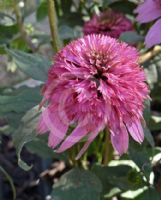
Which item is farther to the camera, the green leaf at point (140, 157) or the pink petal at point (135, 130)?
the green leaf at point (140, 157)

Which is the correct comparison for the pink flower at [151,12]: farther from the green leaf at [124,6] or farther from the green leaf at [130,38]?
the green leaf at [124,6]

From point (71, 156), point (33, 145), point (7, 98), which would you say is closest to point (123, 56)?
point (7, 98)

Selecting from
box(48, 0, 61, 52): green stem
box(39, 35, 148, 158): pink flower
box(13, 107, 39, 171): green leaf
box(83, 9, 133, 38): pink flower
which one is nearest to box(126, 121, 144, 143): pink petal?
box(39, 35, 148, 158): pink flower

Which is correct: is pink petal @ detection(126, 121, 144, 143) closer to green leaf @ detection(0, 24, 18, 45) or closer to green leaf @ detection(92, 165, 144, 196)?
green leaf @ detection(92, 165, 144, 196)

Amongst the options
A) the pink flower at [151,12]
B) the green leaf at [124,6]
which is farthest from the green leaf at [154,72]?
the pink flower at [151,12]

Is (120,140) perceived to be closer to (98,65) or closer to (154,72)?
(98,65)
